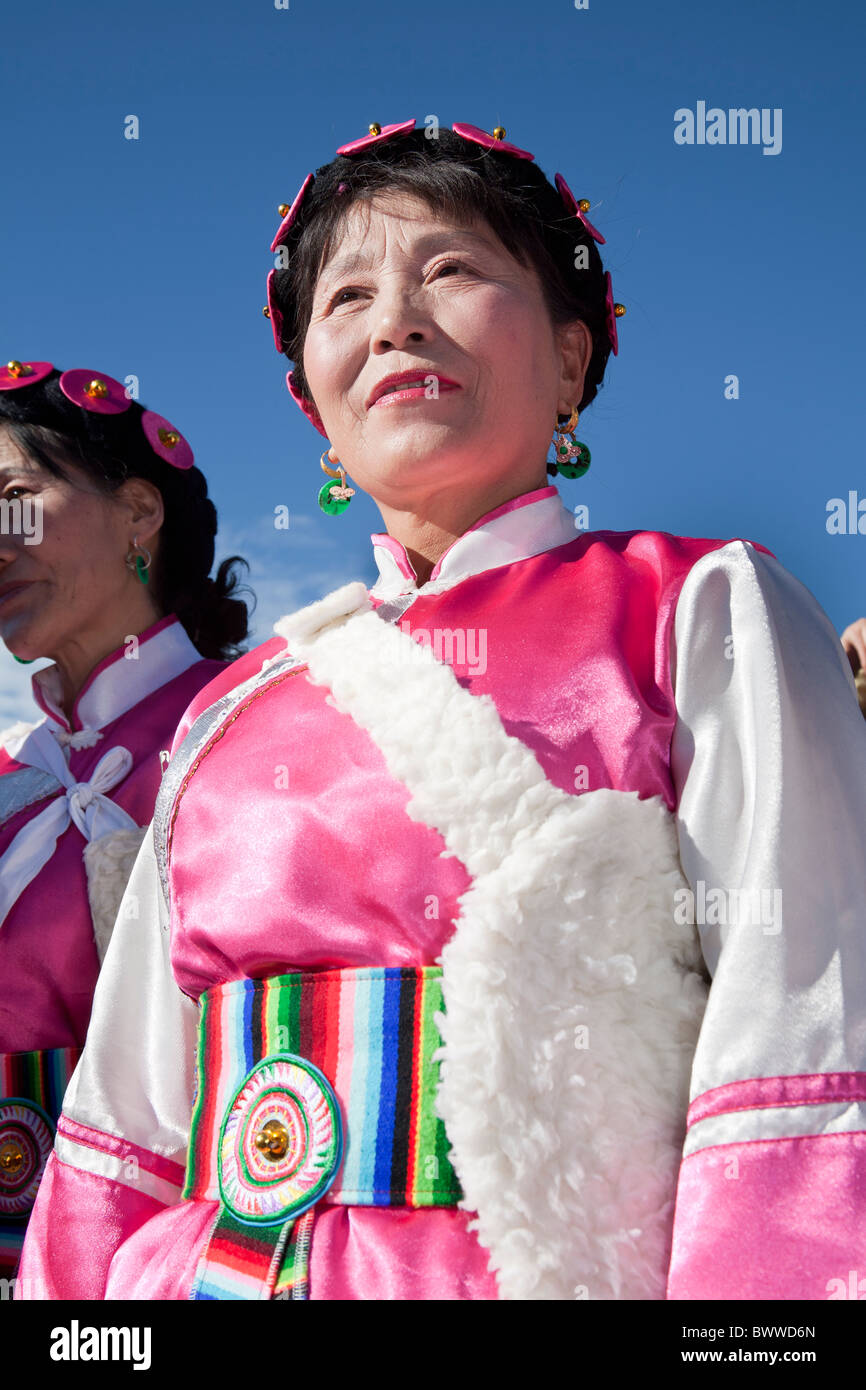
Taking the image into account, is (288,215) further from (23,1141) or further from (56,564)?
(23,1141)

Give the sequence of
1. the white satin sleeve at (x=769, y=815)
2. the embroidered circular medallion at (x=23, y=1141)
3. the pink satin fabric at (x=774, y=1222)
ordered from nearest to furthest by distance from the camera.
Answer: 1. the pink satin fabric at (x=774, y=1222)
2. the white satin sleeve at (x=769, y=815)
3. the embroidered circular medallion at (x=23, y=1141)

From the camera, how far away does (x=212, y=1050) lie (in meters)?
1.73

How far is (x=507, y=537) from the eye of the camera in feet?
6.33

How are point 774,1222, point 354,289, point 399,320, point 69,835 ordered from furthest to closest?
point 69,835
point 354,289
point 399,320
point 774,1222

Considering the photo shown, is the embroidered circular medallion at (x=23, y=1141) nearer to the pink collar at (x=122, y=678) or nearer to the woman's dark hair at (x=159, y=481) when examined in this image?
the pink collar at (x=122, y=678)

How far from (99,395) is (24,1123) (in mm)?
1530

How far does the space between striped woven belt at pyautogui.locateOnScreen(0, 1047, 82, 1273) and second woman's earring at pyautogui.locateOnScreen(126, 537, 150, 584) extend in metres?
1.03

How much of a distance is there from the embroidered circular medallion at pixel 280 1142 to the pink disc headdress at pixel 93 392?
1789 millimetres

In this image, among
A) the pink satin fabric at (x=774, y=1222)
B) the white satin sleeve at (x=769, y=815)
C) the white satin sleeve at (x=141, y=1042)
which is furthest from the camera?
the white satin sleeve at (x=141, y=1042)

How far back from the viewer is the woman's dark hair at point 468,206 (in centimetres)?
201

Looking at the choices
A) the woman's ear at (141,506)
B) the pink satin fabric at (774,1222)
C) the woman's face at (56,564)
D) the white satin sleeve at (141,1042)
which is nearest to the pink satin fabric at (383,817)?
the white satin sleeve at (141,1042)

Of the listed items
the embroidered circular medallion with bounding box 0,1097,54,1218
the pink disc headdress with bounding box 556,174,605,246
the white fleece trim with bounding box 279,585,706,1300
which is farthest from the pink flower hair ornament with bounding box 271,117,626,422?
the embroidered circular medallion with bounding box 0,1097,54,1218

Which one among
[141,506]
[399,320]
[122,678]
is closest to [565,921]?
[399,320]
